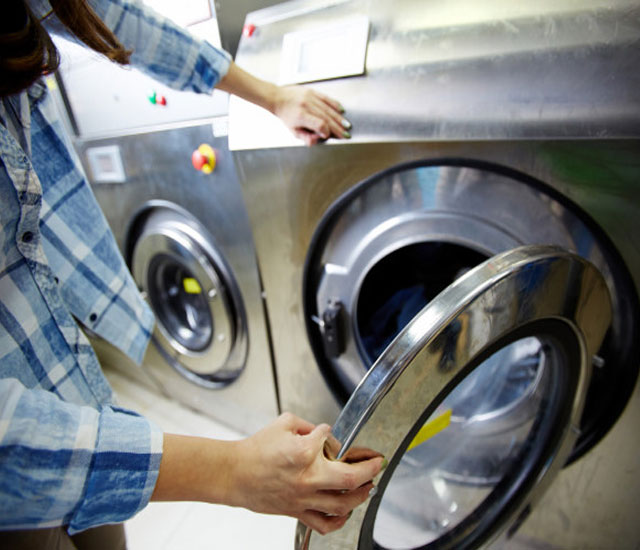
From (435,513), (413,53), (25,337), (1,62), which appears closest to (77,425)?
(25,337)

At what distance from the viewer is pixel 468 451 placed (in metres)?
0.79

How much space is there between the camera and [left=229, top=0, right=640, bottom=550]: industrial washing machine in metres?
0.44

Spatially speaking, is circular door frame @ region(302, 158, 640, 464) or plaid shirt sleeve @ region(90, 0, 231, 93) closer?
circular door frame @ region(302, 158, 640, 464)

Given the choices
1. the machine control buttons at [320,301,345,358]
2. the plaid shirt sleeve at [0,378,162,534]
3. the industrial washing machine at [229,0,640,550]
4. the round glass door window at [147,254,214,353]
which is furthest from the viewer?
the round glass door window at [147,254,214,353]

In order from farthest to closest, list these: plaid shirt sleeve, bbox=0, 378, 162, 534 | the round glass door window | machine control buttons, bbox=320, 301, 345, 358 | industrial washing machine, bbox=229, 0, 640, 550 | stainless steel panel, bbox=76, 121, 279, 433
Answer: the round glass door window → stainless steel panel, bbox=76, 121, 279, 433 → machine control buttons, bbox=320, 301, 345, 358 → industrial washing machine, bbox=229, 0, 640, 550 → plaid shirt sleeve, bbox=0, 378, 162, 534

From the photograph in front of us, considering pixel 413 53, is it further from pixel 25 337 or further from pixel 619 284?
pixel 25 337

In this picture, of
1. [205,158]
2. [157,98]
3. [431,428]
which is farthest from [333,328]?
[157,98]

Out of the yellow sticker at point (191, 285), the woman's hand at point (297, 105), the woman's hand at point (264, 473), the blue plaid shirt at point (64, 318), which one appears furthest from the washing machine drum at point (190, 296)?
the woman's hand at point (264, 473)

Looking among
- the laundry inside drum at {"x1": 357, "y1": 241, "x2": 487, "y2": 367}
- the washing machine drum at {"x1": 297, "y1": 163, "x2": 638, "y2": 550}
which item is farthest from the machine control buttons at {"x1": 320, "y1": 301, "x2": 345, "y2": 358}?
the laundry inside drum at {"x1": 357, "y1": 241, "x2": 487, "y2": 367}

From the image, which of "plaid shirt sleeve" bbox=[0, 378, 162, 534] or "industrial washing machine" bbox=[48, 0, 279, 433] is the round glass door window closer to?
"industrial washing machine" bbox=[48, 0, 279, 433]

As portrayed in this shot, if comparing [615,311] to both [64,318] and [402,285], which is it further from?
[64,318]

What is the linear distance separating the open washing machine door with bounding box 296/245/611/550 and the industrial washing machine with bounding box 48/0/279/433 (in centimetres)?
48

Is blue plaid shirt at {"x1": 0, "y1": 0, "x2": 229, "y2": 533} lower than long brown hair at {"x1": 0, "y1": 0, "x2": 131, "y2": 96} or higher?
lower

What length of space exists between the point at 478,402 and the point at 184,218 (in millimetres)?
854
